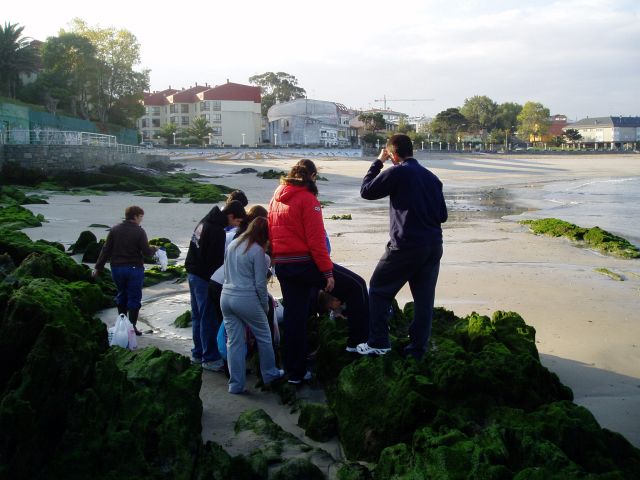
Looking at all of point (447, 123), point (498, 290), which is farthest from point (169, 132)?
point (498, 290)

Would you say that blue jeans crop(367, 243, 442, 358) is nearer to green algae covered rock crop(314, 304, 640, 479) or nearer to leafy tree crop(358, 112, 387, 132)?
green algae covered rock crop(314, 304, 640, 479)

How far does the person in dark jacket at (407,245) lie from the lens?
541 centimetres

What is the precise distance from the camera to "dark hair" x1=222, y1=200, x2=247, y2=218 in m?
6.19

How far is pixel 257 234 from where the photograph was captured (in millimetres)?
5516

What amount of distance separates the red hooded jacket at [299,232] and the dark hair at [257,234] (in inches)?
2.8

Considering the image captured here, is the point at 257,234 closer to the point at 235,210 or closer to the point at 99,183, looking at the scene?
the point at 235,210

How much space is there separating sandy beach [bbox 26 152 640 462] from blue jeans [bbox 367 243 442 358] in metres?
0.70

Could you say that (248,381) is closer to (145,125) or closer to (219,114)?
(219,114)

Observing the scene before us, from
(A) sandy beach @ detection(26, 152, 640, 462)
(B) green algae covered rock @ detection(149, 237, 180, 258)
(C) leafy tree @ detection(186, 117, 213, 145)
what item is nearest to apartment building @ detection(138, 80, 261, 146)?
(C) leafy tree @ detection(186, 117, 213, 145)

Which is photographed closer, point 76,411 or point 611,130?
point 76,411

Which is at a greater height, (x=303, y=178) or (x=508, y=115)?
(x=508, y=115)

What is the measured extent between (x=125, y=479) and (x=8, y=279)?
7.10 ft

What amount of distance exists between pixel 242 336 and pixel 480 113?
13799cm

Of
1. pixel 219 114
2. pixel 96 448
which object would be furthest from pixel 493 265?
pixel 219 114
